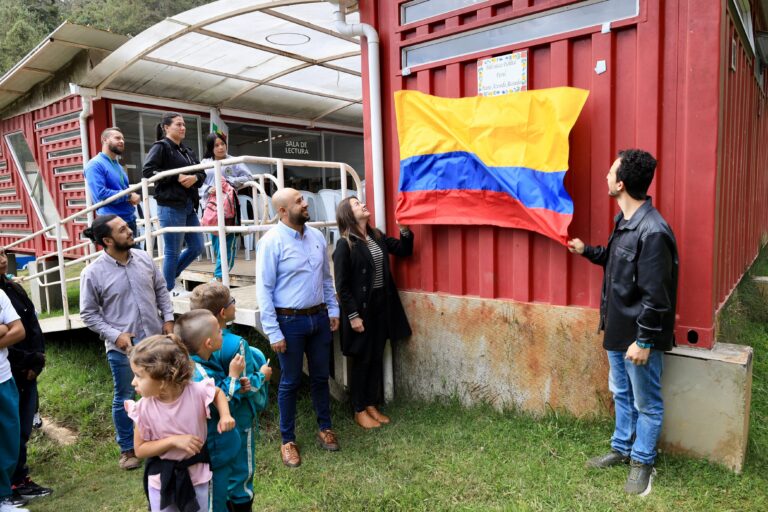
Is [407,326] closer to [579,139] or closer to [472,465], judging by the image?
[472,465]

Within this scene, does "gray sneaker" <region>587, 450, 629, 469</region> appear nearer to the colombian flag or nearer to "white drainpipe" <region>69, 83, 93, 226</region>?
the colombian flag

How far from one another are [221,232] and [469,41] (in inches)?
92.4

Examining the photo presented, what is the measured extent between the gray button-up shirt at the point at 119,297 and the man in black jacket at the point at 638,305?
2930mm

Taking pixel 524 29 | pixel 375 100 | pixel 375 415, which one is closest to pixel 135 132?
pixel 375 100

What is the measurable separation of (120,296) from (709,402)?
12.1ft

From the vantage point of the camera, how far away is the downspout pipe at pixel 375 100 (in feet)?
14.1

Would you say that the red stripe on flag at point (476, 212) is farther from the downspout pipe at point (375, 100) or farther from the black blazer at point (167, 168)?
the black blazer at point (167, 168)

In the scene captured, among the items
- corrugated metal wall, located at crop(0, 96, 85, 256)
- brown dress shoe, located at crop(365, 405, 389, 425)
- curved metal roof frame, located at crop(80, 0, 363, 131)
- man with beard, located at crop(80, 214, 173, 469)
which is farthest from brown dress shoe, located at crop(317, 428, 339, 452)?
corrugated metal wall, located at crop(0, 96, 85, 256)

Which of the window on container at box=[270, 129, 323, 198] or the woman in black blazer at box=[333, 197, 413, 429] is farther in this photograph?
Result: the window on container at box=[270, 129, 323, 198]

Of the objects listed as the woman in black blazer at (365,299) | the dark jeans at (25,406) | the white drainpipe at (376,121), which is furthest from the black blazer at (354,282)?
the dark jeans at (25,406)

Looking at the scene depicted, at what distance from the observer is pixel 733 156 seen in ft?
13.5

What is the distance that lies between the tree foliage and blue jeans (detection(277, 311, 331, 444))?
26167mm

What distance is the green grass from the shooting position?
2.98 metres

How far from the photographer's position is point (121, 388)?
3.76m
